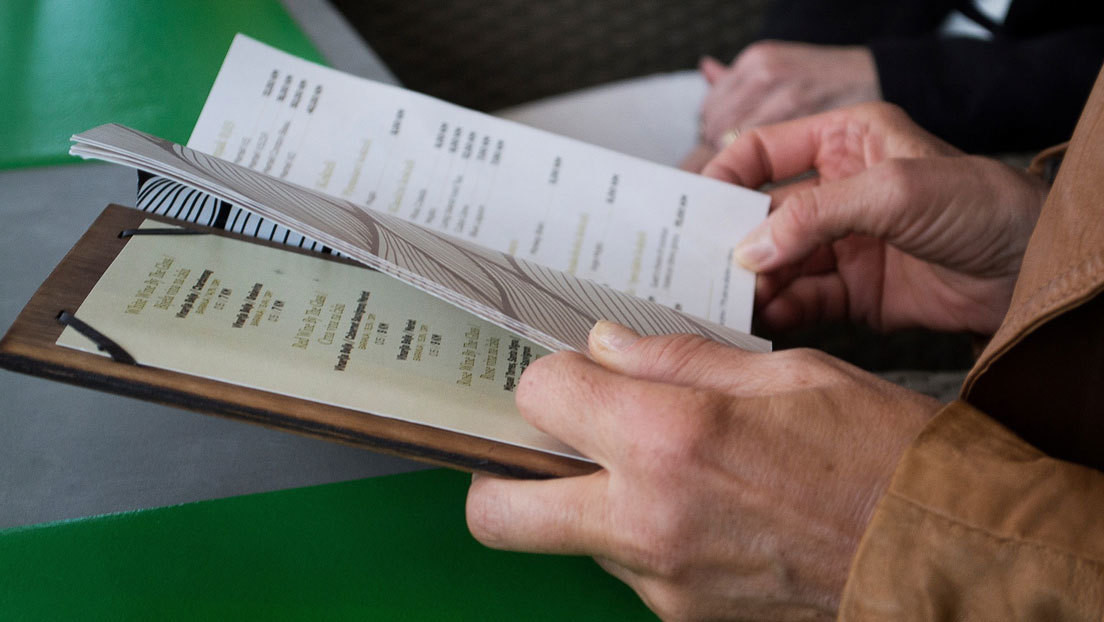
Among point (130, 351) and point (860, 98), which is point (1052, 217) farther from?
point (860, 98)

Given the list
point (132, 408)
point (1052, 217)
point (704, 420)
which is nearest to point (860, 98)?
point (1052, 217)

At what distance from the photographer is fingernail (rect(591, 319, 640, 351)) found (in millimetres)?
536

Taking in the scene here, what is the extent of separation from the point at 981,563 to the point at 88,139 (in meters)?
0.53

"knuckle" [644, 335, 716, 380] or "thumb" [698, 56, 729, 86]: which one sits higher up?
"thumb" [698, 56, 729, 86]

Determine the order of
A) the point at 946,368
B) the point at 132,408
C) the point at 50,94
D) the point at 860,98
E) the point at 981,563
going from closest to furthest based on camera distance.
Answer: the point at 981,563 < the point at 132,408 < the point at 50,94 < the point at 860,98 < the point at 946,368

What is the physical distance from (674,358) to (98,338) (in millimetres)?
322

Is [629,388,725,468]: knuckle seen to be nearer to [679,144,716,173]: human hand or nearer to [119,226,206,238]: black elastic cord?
[119,226,206,238]: black elastic cord

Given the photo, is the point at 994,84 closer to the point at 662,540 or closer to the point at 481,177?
the point at 481,177

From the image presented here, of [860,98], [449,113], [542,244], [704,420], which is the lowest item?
[704,420]

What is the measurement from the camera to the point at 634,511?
1.57ft

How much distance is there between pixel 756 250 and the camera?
75cm

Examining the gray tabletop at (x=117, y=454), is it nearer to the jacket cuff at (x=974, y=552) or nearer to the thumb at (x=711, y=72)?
the jacket cuff at (x=974, y=552)

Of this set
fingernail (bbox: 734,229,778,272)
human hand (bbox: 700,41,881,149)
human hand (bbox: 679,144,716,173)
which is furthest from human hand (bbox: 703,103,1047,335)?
human hand (bbox: 700,41,881,149)

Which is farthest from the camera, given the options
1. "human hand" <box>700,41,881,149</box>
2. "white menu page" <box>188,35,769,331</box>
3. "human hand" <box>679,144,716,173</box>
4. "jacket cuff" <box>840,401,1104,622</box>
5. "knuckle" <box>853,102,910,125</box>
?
"human hand" <box>700,41,881,149</box>
